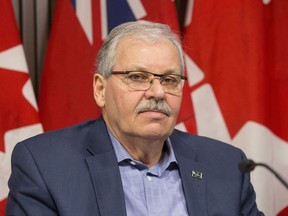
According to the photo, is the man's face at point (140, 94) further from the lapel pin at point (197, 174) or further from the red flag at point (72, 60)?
the red flag at point (72, 60)

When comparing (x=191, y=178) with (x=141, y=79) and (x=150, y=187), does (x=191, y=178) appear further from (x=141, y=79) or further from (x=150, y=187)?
(x=141, y=79)

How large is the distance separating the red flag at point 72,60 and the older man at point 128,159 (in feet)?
1.72

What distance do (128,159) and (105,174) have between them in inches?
5.6

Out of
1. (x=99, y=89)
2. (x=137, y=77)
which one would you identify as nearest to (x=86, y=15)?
(x=99, y=89)

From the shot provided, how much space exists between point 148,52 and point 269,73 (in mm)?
1086

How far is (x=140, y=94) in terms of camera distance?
2.18m

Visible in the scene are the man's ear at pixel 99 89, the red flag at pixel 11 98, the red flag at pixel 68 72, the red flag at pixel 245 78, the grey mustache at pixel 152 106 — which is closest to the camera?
the grey mustache at pixel 152 106

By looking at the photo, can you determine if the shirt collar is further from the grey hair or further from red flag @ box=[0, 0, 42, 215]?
red flag @ box=[0, 0, 42, 215]

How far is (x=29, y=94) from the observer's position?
Result: 273 cm

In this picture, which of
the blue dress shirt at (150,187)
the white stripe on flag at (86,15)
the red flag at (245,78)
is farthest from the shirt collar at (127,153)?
the white stripe on flag at (86,15)

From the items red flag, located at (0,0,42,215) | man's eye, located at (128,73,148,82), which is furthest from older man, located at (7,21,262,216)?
red flag, located at (0,0,42,215)

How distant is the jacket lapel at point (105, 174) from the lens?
2.09 meters

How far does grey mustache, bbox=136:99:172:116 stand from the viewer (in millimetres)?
2164

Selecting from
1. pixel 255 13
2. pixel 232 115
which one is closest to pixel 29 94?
pixel 232 115
